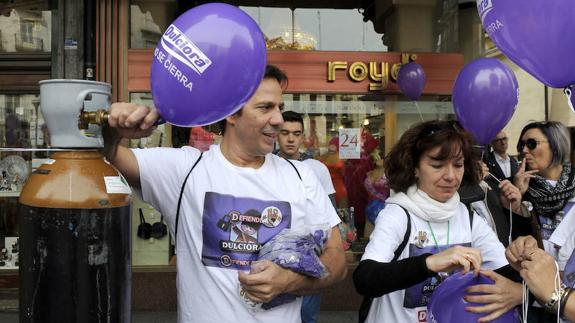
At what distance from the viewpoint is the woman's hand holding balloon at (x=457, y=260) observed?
5.62ft

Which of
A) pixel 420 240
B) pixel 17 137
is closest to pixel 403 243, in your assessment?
pixel 420 240

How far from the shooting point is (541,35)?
2.11 metres

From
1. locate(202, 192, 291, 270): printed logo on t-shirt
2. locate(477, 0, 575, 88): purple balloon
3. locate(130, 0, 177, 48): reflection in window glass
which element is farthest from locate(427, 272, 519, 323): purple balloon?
locate(130, 0, 177, 48): reflection in window glass

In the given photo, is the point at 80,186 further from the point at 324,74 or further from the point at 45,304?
the point at 324,74

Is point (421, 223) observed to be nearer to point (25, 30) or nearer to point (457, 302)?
point (457, 302)

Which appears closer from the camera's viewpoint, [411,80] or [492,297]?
[492,297]

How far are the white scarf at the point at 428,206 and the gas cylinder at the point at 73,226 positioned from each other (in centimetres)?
118

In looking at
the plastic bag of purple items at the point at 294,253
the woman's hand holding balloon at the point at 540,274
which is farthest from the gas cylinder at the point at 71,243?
the woman's hand holding balloon at the point at 540,274

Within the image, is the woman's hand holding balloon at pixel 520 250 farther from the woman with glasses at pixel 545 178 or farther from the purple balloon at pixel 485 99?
the woman with glasses at pixel 545 178

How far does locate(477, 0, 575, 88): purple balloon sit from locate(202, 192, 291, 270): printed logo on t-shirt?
122 cm

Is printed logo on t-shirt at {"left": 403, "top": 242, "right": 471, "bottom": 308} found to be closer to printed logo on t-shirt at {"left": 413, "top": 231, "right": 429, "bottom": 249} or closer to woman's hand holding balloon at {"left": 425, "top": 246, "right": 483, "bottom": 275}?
printed logo on t-shirt at {"left": 413, "top": 231, "right": 429, "bottom": 249}

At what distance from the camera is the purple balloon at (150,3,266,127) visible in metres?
1.58

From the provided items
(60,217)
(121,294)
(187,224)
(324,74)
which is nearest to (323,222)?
(187,224)

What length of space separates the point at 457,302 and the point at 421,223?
471 millimetres
